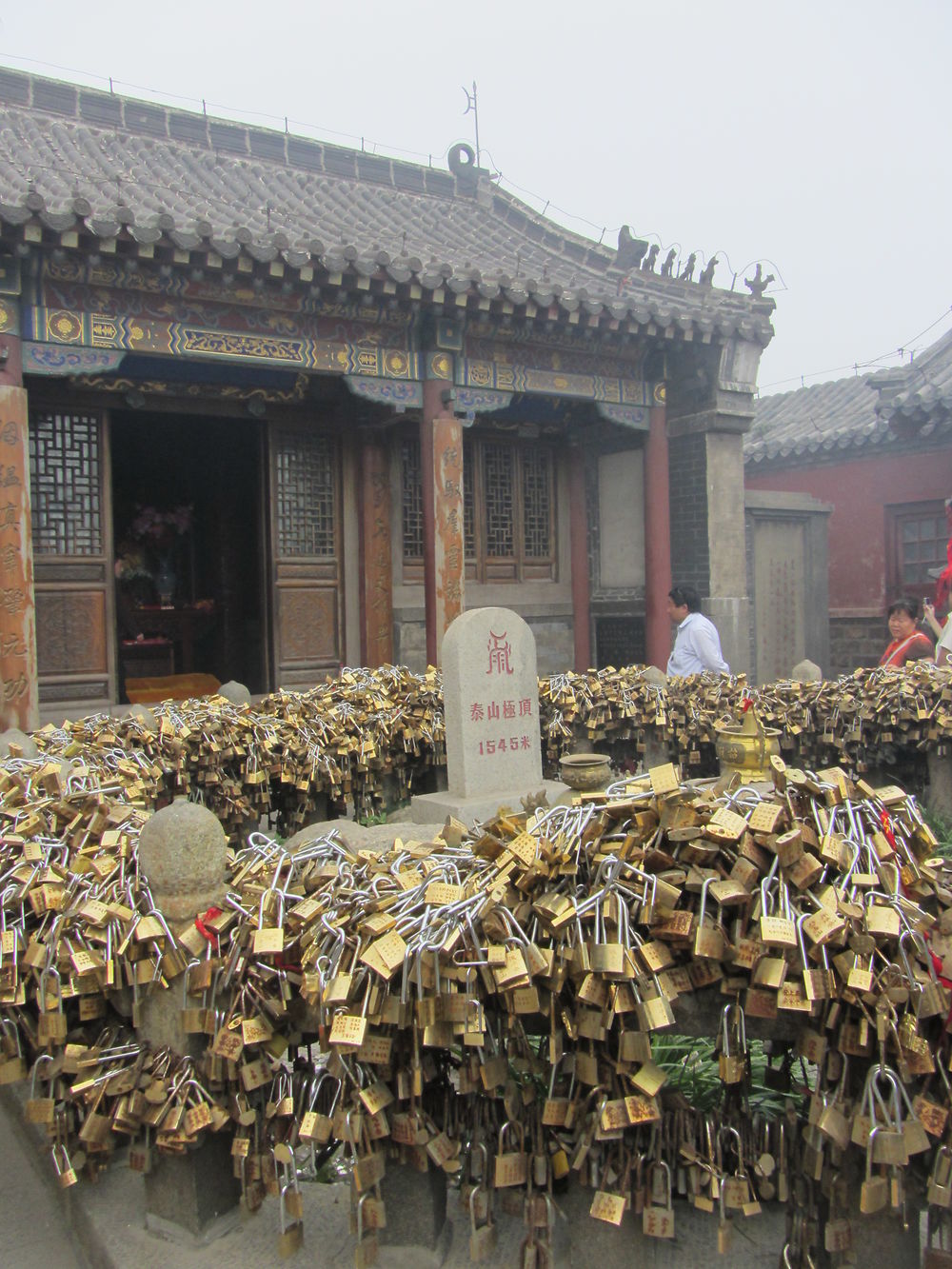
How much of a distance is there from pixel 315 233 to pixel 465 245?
2.15 m

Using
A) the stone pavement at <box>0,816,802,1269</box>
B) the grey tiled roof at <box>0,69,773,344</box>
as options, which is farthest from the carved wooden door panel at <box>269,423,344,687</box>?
the stone pavement at <box>0,816,802,1269</box>

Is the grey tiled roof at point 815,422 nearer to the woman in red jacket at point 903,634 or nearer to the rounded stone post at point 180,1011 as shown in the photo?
the woman in red jacket at point 903,634

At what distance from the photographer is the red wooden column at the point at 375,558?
10125 mm

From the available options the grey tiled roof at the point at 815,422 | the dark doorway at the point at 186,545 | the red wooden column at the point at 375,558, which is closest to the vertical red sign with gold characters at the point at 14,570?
the red wooden column at the point at 375,558

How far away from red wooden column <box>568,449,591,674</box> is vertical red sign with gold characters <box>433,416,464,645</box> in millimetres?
2755

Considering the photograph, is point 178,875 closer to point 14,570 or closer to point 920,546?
point 14,570

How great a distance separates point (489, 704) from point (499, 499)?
18.2 feet

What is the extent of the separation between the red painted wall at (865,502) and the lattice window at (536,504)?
6.97 meters

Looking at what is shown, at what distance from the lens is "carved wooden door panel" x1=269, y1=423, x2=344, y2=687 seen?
984 cm

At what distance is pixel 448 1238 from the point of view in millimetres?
2287

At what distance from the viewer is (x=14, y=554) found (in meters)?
7.10

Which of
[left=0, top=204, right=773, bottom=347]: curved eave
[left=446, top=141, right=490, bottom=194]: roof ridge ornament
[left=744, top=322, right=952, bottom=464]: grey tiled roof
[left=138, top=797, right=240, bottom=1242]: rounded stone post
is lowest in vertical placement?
[left=138, top=797, right=240, bottom=1242]: rounded stone post

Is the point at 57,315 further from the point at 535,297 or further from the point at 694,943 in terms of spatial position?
the point at 694,943

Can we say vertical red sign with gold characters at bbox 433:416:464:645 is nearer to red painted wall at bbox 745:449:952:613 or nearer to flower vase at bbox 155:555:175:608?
flower vase at bbox 155:555:175:608
